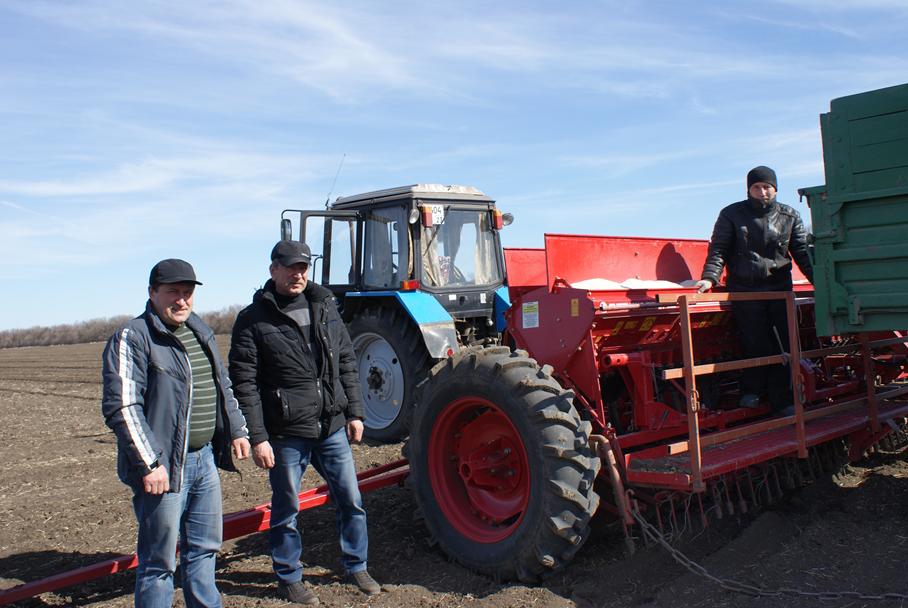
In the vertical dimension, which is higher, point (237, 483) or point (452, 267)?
point (452, 267)

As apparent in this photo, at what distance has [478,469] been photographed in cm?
428

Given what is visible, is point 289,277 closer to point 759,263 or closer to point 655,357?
point 655,357

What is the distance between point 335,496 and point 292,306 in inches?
41.2

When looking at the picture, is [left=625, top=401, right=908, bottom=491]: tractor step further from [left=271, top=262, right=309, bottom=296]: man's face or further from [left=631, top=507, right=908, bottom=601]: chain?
[left=271, top=262, right=309, bottom=296]: man's face

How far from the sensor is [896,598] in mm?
3408

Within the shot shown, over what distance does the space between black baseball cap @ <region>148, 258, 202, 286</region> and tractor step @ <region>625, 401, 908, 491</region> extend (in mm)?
2344

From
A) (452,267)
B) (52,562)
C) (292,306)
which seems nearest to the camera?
(292,306)

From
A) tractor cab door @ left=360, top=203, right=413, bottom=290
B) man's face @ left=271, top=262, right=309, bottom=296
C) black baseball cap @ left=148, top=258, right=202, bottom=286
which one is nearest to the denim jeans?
man's face @ left=271, top=262, right=309, bottom=296

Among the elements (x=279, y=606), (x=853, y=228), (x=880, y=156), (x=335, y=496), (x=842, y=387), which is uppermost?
(x=880, y=156)

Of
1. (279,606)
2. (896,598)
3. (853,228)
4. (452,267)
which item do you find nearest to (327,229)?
(452,267)

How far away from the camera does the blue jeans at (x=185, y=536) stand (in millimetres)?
3105

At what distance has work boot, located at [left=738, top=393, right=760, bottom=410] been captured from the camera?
191 inches

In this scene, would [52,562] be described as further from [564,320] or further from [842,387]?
[842,387]

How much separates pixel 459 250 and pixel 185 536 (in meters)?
5.22
